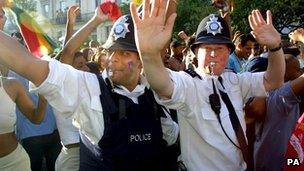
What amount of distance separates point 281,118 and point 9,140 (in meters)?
1.81

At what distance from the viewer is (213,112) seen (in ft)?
9.59

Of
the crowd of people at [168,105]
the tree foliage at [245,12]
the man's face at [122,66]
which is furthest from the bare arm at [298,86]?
the tree foliage at [245,12]

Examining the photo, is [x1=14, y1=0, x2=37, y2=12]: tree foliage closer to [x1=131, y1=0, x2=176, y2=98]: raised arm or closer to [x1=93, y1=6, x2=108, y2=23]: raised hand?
[x1=93, y1=6, x2=108, y2=23]: raised hand

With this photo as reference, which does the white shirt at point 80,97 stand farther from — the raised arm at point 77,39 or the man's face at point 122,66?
the raised arm at point 77,39

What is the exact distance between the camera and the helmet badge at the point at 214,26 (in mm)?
3115

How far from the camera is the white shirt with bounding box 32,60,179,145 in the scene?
2.51 meters

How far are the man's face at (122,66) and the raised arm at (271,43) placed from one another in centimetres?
78

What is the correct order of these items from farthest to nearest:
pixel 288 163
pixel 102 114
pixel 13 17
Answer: pixel 13 17 < pixel 288 163 < pixel 102 114

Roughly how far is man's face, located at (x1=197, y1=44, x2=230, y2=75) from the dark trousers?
254 centimetres

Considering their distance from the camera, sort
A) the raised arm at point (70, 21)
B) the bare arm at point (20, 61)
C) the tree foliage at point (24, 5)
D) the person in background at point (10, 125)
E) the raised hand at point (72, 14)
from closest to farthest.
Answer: the bare arm at point (20, 61) < the person in background at point (10, 125) < the raised arm at point (70, 21) < the raised hand at point (72, 14) < the tree foliage at point (24, 5)

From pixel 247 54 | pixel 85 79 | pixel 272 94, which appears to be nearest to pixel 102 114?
pixel 85 79

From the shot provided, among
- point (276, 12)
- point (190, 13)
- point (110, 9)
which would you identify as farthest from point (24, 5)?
point (276, 12)

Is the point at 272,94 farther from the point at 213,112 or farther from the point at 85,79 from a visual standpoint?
the point at 85,79

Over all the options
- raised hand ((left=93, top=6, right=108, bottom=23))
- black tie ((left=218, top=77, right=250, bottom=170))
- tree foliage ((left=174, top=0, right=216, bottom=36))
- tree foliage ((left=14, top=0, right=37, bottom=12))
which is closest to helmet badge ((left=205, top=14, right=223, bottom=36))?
black tie ((left=218, top=77, right=250, bottom=170))
